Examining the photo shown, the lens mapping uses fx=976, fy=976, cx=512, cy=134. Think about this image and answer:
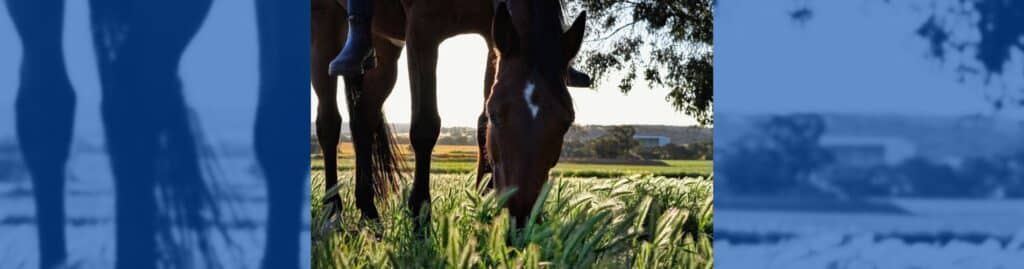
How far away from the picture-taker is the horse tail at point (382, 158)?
554cm

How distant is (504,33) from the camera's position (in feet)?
10.2

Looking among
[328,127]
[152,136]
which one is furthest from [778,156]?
[328,127]

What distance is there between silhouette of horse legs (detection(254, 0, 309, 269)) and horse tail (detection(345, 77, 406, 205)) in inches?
130

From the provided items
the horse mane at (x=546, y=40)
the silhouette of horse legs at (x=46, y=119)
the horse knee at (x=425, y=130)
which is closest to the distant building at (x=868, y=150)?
the horse mane at (x=546, y=40)

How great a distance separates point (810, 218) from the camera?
2041 millimetres

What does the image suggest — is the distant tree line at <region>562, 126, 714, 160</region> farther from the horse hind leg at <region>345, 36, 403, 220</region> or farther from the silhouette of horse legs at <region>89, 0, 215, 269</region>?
the silhouette of horse legs at <region>89, 0, 215, 269</region>

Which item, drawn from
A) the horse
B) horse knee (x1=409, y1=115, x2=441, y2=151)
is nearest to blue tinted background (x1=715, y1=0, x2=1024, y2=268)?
the horse

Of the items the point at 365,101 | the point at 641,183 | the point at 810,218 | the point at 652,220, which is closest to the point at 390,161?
the point at 365,101

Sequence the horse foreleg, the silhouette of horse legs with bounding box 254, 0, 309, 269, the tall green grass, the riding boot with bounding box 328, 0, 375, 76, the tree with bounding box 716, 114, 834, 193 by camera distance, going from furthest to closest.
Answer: the horse foreleg
the riding boot with bounding box 328, 0, 375, 76
the tall green grass
the silhouette of horse legs with bounding box 254, 0, 309, 269
the tree with bounding box 716, 114, 834, 193

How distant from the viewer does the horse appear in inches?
110

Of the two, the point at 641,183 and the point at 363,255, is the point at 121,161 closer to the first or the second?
the point at 363,255

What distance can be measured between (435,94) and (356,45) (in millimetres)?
779

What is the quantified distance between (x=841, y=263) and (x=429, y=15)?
250cm

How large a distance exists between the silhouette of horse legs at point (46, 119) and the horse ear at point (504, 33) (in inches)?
51.0
